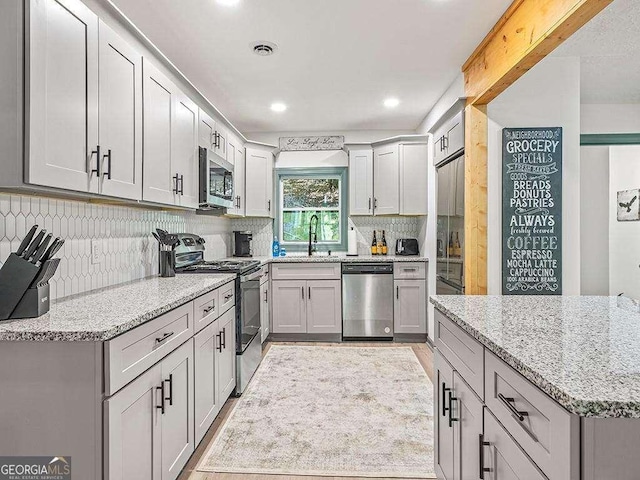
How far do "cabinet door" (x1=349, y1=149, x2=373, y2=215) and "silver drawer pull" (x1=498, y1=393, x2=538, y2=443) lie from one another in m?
3.81

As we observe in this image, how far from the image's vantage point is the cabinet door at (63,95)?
138 cm

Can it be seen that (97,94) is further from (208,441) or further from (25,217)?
(208,441)

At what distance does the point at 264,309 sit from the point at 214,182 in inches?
64.8

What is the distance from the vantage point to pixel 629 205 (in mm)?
3924

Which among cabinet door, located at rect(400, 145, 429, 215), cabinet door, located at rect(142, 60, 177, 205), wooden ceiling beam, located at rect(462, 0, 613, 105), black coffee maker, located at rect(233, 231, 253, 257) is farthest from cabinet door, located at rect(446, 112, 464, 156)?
black coffee maker, located at rect(233, 231, 253, 257)

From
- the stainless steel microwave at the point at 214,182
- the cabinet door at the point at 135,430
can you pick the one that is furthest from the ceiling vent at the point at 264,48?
the cabinet door at the point at 135,430

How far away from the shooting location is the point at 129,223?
103 inches

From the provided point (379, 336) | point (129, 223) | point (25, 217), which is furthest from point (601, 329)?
point (379, 336)

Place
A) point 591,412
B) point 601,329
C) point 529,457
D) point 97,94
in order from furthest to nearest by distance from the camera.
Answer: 1. point 97,94
2. point 601,329
3. point 529,457
4. point 591,412

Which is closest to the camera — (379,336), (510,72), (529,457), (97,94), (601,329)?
(529,457)

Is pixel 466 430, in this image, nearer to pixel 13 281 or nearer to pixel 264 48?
pixel 13 281

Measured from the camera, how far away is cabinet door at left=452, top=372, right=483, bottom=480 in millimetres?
1303

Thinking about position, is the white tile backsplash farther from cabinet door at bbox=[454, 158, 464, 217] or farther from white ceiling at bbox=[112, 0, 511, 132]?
cabinet door at bbox=[454, 158, 464, 217]

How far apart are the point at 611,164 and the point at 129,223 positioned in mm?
4592
